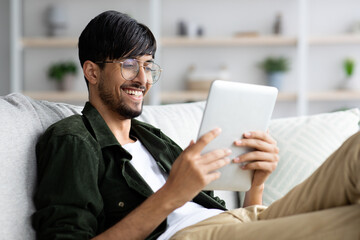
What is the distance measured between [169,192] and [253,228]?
0.71 feet

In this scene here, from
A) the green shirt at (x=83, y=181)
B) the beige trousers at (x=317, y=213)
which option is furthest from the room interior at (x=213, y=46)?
the beige trousers at (x=317, y=213)

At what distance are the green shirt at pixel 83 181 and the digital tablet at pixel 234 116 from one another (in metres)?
0.22

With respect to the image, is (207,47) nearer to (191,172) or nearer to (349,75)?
(349,75)

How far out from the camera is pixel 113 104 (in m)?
1.48

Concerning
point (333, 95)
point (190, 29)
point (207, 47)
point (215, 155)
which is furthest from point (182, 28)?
point (215, 155)

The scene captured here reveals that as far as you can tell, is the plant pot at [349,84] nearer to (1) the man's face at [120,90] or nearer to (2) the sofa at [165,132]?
(2) the sofa at [165,132]

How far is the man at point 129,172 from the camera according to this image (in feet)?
3.76

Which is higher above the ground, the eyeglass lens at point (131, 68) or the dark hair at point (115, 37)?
the dark hair at point (115, 37)

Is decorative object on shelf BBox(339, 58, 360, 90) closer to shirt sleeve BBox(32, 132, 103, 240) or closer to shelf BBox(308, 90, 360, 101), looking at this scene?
shelf BBox(308, 90, 360, 101)

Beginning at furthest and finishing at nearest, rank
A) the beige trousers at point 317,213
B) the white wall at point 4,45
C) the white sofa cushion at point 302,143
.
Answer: the white wall at point 4,45
the white sofa cushion at point 302,143
the beige trousers at point 317,213

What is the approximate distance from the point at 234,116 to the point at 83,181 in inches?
15.4

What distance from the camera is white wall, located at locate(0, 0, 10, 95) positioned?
17.2 feet

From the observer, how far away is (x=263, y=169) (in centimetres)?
137

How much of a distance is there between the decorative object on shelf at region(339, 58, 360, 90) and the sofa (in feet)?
9.19
